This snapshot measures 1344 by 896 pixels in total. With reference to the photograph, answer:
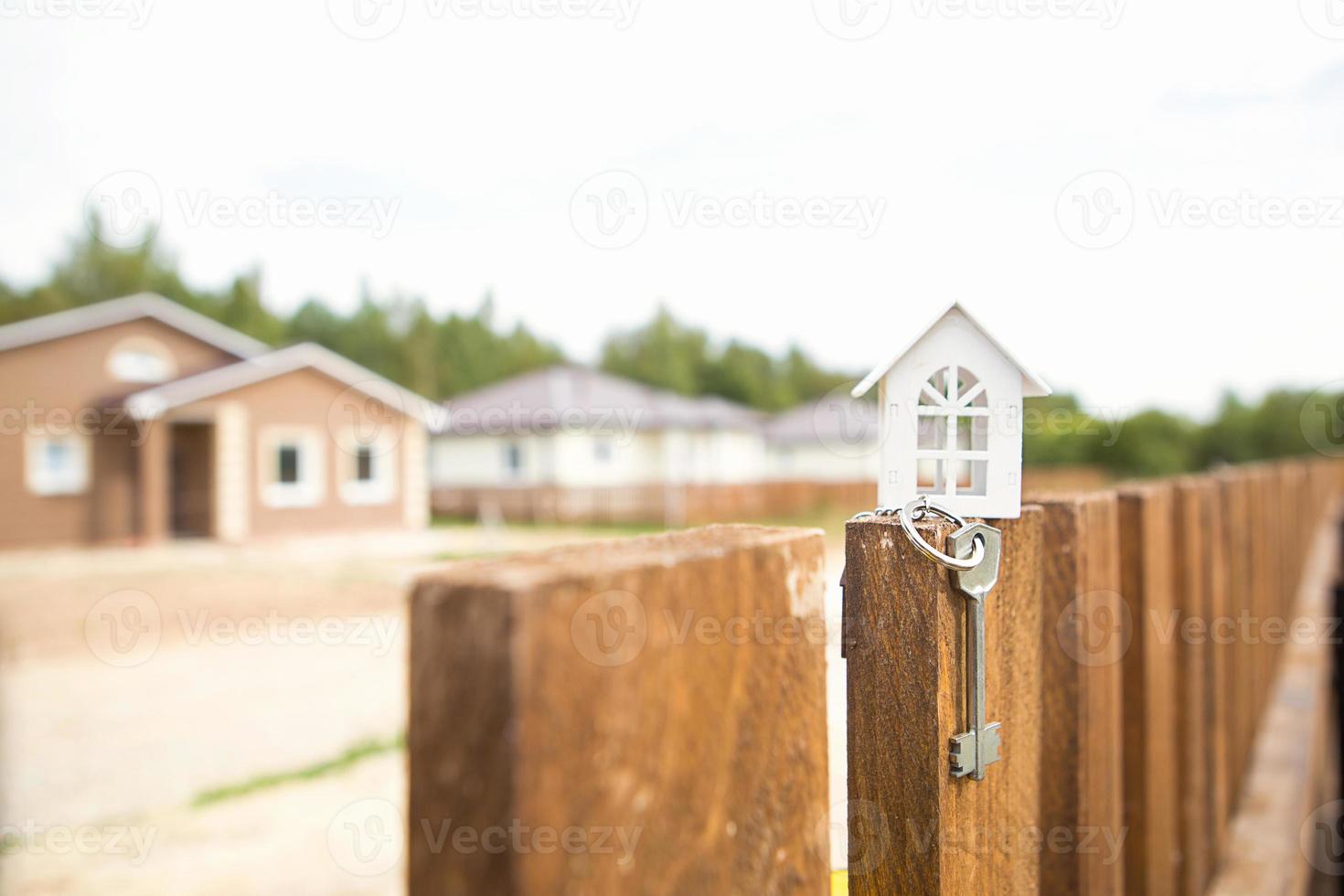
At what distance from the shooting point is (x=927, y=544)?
0.89 m

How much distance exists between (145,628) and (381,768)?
7316 mm

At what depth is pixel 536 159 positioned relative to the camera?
44.9 meters

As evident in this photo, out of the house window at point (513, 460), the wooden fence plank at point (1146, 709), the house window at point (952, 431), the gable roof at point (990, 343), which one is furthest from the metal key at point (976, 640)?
the house window at point (513, 460)

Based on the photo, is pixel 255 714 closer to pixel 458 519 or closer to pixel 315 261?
pixel 458 519

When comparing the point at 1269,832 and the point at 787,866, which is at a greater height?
the point at 787,866

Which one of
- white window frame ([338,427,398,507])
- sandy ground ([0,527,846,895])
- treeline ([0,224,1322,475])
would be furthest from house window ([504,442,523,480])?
treeline ([0,224,1322,475])

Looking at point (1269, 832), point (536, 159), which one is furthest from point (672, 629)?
point (536, 159)

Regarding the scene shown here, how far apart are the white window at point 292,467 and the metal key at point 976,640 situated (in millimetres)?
22688

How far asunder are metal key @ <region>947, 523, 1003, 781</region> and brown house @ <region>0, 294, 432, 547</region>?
22121mm

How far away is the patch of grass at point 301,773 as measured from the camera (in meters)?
5.33

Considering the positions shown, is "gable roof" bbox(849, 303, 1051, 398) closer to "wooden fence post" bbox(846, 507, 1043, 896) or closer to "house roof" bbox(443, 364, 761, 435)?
"wooden fence post" bbox(846, 507, 1043, 896)

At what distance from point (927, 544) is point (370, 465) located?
24.4 metres

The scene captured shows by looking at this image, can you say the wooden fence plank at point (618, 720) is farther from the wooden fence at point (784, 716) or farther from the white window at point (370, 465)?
the white window at point (370, 465)

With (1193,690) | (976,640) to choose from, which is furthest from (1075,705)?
(1193,690)
